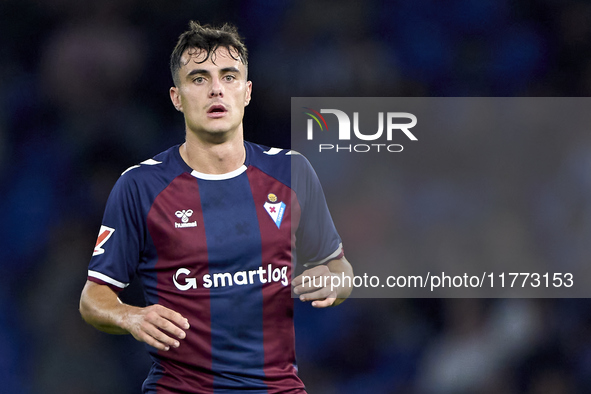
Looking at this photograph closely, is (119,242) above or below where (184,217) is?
below

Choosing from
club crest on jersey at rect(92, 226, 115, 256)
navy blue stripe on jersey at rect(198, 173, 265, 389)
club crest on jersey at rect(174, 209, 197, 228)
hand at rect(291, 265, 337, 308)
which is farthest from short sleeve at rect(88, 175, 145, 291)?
hand at rect(291, 265, 337, 308)

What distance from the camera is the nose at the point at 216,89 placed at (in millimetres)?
2742

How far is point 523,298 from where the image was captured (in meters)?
3.89

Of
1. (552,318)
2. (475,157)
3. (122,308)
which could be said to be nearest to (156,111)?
(122,308)

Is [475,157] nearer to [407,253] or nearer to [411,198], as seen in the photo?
[411,198]

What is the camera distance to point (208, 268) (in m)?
2.67

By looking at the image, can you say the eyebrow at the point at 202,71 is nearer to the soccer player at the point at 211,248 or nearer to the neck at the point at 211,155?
the soccer player at the point at 211,248

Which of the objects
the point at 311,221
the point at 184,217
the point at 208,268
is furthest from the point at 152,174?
the point at 311,221

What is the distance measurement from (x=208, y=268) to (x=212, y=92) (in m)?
0.71

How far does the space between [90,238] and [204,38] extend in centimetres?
142

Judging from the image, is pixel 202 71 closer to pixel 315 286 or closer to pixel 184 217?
pixel 184 217

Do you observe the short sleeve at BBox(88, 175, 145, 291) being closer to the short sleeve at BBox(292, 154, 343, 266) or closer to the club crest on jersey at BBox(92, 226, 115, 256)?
the club crest on jersey at BBox(92, 226, 115, 256)

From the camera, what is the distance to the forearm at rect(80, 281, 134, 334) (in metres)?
2.56

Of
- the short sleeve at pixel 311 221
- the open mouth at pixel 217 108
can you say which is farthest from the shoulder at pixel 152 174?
the short sleeve at pixel 311 221
